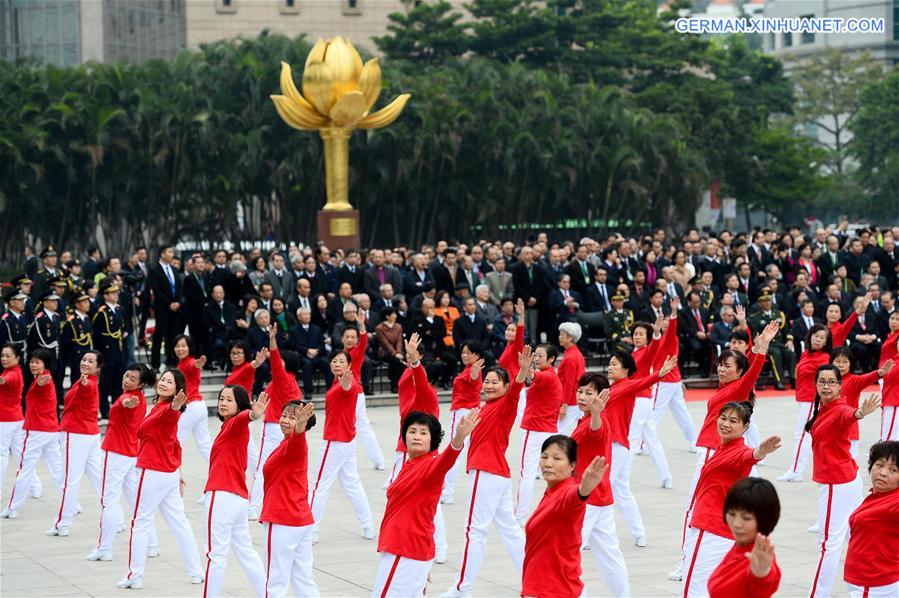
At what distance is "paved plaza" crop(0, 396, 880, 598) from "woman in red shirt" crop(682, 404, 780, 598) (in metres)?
1.42

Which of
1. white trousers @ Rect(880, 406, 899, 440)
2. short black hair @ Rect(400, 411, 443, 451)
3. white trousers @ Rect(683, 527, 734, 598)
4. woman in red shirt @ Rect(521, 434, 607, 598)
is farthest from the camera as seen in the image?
white trousers @ Rect(880, 406, 899, 440)

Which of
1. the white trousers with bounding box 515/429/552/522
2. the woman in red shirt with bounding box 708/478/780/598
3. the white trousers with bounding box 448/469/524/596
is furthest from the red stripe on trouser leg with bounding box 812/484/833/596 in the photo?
the woman in red shirt with bounding box 708/478/780/598

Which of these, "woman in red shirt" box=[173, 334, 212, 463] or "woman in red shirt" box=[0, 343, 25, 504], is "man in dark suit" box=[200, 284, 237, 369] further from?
"woman in red shirt" box=[0, 343, 25, 504]

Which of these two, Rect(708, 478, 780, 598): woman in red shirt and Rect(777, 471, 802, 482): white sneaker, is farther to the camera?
→ Rect(777, 471, 802, 482): white sneaker

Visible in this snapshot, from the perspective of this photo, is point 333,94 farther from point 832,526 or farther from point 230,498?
point 832,526

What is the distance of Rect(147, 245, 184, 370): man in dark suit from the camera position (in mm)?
18859

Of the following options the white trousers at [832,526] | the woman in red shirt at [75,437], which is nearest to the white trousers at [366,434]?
the woman in red shirt at [75,437]

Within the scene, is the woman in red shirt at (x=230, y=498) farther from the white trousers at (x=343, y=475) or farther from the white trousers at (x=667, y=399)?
the white trousers at (x=667, y=399)

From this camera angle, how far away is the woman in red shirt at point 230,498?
865cm

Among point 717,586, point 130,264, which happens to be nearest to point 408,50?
point 130,264

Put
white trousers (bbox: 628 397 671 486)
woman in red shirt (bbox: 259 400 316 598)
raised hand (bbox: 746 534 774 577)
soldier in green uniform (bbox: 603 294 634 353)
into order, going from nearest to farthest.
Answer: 1. raised hand (bbox: 746 534 774 577)
2. woman in red shirt (bbox: 259 400 316 598)
3. white trousers (bbox: 628 397 671 486)
4. soldier in green uniform (bbox: 603 294 634 353)

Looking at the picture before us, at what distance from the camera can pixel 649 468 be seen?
1439cm

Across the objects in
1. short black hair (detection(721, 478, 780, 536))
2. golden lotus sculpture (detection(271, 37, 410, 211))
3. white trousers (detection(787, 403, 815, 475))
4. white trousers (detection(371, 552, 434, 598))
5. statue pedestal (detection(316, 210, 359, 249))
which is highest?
golden lotus sculpture (detection(271, 37, 410, 211))

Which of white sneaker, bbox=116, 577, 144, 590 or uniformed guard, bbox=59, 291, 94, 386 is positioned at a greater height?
uniformed guard, bbox=59, 291, 94, 386
